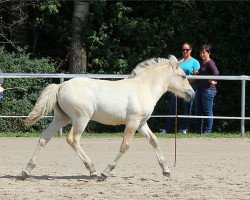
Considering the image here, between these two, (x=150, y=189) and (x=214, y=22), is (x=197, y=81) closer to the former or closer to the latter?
(x=214, y=22)

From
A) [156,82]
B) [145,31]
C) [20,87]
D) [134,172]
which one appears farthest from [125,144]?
[145,31]

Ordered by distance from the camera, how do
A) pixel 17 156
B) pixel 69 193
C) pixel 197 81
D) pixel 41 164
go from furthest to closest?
pixel 197 81, pixel 17 156, pixel 41 164, pixel 69 193

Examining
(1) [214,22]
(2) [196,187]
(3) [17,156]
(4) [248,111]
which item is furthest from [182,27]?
(2) [196,187]

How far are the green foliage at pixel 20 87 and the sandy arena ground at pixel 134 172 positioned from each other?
89.3 inches

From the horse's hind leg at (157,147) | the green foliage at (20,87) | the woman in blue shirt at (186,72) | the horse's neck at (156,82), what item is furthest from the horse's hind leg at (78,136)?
the green foliage at (20,87)

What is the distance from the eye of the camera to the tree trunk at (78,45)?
21.4 m

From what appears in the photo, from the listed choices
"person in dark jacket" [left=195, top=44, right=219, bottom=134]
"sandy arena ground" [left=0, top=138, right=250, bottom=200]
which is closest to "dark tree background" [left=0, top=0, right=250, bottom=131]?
"person in dark jacket" [left=195, top=44, right=219, bottom=134]

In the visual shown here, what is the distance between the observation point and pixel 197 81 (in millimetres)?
17859

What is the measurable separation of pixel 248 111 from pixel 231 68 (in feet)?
4.40

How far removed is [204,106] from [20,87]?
4.52m

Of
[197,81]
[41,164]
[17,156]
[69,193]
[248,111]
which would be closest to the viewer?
[69,193]

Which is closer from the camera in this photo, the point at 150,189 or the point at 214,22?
the point at 150,189

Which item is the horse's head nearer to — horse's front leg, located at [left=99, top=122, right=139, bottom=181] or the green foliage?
horse's front leg, located at [left=99, top=122, right=139, bottom=181]

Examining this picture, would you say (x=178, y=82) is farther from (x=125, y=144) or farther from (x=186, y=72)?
(x=186, y=72)
